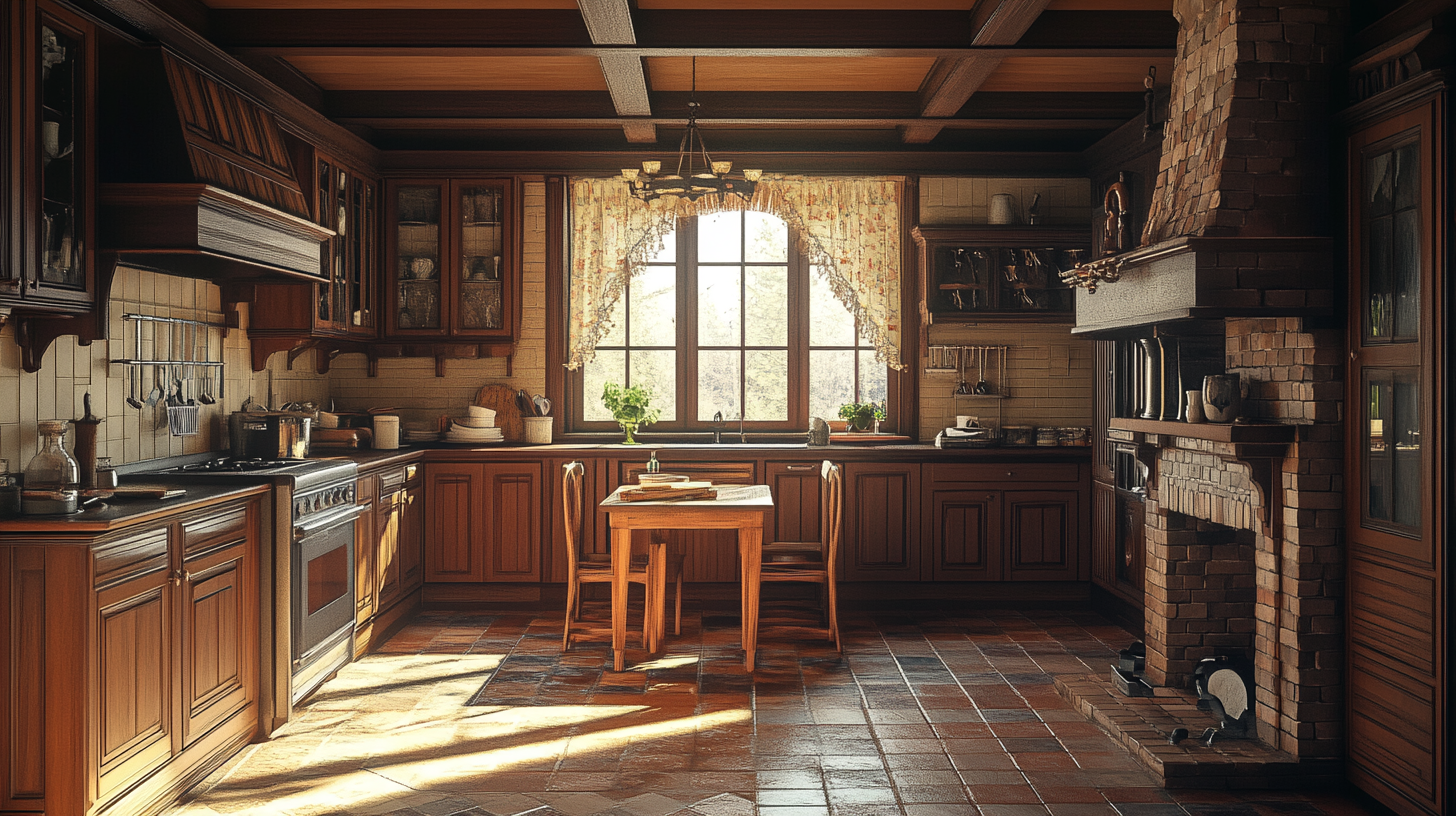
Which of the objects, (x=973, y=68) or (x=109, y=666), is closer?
(x=109, y=666)

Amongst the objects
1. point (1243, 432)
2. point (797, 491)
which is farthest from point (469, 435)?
point (1243, 432)

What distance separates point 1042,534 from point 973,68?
2907mm

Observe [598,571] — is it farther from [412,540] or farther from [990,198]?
[990,198]

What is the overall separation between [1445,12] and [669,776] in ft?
11.1

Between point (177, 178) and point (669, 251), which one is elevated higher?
point (669, 251)

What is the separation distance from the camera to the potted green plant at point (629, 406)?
642cm

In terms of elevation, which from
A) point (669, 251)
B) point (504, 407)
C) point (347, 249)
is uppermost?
point (669, 251)

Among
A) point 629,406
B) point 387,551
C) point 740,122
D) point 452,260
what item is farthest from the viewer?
point 452,260

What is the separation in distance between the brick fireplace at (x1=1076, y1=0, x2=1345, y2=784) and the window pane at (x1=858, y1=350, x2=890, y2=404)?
2.97 meters

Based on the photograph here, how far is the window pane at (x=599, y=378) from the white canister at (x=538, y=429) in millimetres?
374

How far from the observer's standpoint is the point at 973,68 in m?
5.04

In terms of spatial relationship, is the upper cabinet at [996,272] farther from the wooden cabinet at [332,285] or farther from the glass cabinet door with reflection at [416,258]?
the wooden cabinet at [332,285]

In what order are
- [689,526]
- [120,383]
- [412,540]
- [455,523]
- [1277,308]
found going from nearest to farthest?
[1277,308], [120,383], [689,526], [412,540], [455,523]

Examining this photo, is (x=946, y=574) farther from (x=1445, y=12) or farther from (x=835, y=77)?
(x=1445, y=12)
